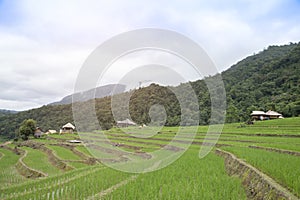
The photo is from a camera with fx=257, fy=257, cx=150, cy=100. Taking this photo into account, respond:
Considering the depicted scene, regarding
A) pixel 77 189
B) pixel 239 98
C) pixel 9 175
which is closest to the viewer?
pixel 77 189

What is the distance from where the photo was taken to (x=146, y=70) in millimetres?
9625

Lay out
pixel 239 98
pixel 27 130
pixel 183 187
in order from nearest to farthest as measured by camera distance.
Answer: pixel 183 187 < pixel 27 130 < pixel 239 98

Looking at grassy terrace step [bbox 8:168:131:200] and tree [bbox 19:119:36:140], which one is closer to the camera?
grassy terrace step [bbox 8:168:131:200]

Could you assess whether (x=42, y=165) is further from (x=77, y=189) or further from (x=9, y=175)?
(x=77, y=189)

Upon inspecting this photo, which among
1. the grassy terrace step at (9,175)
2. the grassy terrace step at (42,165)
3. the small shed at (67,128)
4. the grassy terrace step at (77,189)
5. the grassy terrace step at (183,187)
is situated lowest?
the grassy terrace step at (9,175)

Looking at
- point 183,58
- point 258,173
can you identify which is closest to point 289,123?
point 183,58

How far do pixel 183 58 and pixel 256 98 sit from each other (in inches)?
1306

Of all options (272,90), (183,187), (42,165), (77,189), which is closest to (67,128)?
(42,165)

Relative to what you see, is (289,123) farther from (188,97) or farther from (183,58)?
(183,58)

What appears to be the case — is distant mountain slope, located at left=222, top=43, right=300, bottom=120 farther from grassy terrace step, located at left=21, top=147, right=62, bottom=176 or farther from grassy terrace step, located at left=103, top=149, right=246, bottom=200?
grassy terrace step, located at left=103, top=149, right=246, bottom=200

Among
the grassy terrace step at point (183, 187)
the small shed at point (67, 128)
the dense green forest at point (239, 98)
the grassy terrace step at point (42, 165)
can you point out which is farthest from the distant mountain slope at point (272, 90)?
the grassy terrace step at point (183, 187)

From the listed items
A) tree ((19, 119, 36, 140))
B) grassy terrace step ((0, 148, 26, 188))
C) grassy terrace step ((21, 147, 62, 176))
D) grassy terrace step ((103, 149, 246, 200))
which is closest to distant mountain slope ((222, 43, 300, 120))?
grassy terrace step ((21, 147, 62, 176))

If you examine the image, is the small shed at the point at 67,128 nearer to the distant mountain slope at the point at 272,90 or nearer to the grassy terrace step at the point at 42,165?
the grassy terrace step at the point at 42,165

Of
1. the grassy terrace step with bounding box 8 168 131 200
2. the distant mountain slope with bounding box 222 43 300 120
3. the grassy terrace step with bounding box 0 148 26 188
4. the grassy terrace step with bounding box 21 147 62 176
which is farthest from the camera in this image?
the distant mountain slope with bounding box 222 43 300 120
